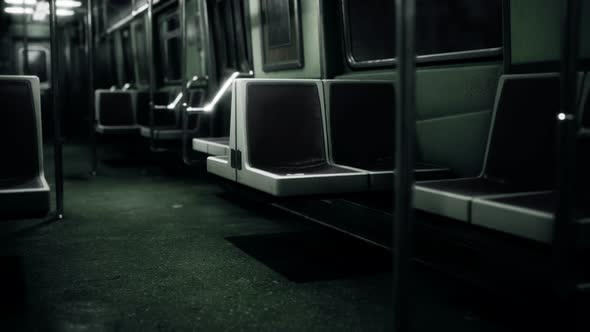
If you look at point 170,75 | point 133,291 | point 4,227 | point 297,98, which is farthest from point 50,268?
point 170,75

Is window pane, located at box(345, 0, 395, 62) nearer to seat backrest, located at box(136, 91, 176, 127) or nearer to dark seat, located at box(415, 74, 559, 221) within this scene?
dark seat, located at box(415, 74, 559, 221)

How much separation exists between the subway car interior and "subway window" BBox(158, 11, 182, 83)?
359cm

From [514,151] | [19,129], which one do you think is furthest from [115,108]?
[514,151]

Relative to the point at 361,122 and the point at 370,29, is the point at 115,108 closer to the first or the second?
the point at 370,29

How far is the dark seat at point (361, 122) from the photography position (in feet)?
12.6

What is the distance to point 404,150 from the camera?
1.69 meters

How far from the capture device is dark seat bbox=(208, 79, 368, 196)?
3553 mm

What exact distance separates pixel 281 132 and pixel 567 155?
80.1 inches

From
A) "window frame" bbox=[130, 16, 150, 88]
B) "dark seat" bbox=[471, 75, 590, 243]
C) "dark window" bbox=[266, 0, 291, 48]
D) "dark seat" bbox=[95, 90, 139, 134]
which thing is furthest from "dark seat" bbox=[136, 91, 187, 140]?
"dark seat" bbox=[471, 75, 590, 243]

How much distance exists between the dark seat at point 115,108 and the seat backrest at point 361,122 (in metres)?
6.07

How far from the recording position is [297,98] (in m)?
3.76

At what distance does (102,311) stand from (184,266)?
777 millimetres

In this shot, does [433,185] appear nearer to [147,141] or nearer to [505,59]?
[505,59]

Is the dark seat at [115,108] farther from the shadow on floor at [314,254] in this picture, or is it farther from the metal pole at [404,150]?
the metal pole at [404,150]
